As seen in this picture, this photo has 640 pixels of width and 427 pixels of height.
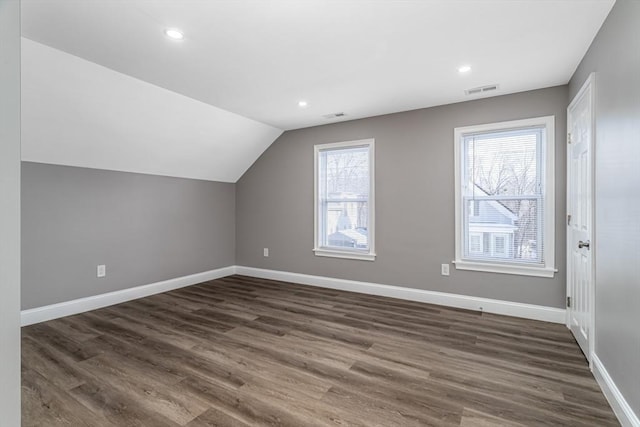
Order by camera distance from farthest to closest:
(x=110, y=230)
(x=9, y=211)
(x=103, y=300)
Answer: (x=110, y=230) < (x=103, y=300) < (x=9, y=211)

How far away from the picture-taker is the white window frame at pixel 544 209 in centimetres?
331

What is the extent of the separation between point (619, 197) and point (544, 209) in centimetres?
159

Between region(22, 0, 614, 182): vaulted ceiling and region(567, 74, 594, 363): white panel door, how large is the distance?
501 mm

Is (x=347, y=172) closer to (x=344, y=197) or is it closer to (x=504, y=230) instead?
(x=344, y=197)

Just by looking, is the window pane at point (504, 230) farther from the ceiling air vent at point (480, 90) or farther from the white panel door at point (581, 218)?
the ceiling air vent at point (480, 90)

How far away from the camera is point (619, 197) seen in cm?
189

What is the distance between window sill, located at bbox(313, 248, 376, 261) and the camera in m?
4.42

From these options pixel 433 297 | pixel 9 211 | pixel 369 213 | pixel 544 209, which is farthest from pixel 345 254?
pixel 9 211

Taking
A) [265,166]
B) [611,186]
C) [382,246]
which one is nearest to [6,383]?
[611,186]

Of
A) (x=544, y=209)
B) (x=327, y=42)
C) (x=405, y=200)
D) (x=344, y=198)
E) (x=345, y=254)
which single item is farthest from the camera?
(x=344, y=198)

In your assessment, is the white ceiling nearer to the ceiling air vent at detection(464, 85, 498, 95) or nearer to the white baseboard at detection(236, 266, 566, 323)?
the ceiling air vent at detection(464, 85, 498, 95)

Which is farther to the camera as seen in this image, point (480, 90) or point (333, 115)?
point (333, 115)

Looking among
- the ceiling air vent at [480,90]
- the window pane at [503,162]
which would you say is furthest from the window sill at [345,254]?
the ceiling air vent at [480,90]

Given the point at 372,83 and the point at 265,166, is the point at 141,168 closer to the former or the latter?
the point at 265,166
